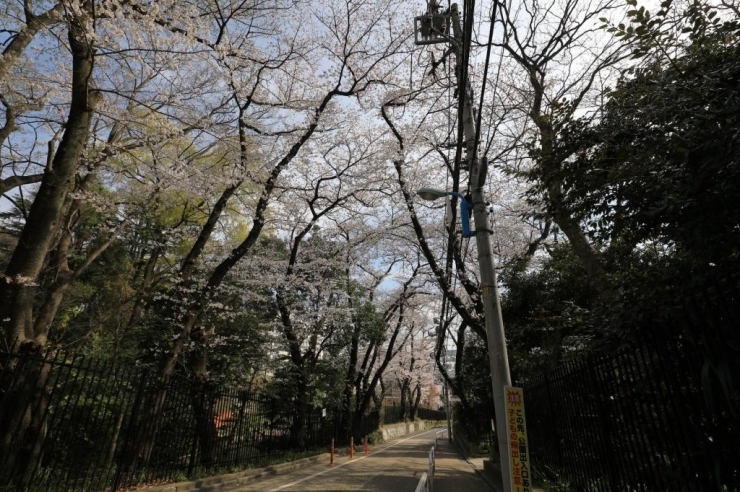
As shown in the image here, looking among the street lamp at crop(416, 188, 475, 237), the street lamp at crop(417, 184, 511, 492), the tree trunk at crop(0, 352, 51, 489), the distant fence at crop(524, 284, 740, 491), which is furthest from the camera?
the street lamp at crop(416, 188, 475, 237)

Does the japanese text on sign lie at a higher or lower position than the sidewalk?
higher

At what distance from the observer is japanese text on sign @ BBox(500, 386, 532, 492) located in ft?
17.5

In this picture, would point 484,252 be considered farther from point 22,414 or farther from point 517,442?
point 22,414

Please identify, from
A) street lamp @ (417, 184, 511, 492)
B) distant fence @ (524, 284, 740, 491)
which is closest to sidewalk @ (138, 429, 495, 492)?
distant fence @ (524, 284, 740, 491)

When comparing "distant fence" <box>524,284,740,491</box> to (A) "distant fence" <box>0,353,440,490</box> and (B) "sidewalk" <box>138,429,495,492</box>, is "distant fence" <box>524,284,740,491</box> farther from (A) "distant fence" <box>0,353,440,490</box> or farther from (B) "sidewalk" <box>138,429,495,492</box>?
(A) "distant fence" <box>0,353,440,490</box>

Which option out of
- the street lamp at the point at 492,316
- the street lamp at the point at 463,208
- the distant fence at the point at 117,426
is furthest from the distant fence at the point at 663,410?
the distant fence at the point at 117,426

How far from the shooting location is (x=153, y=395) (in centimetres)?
935

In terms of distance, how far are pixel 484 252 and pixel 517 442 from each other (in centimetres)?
273

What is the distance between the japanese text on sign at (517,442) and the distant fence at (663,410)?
94 cm

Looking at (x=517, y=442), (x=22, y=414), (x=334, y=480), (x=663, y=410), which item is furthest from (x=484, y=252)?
(x=334, y=480)

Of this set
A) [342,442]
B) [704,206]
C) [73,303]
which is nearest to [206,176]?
[73,303]

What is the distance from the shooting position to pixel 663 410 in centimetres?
395

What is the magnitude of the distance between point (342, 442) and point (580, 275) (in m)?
18.8

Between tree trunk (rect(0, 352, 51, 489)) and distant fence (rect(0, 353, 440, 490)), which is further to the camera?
distant fence (rect(0, 353, 440, 490))
